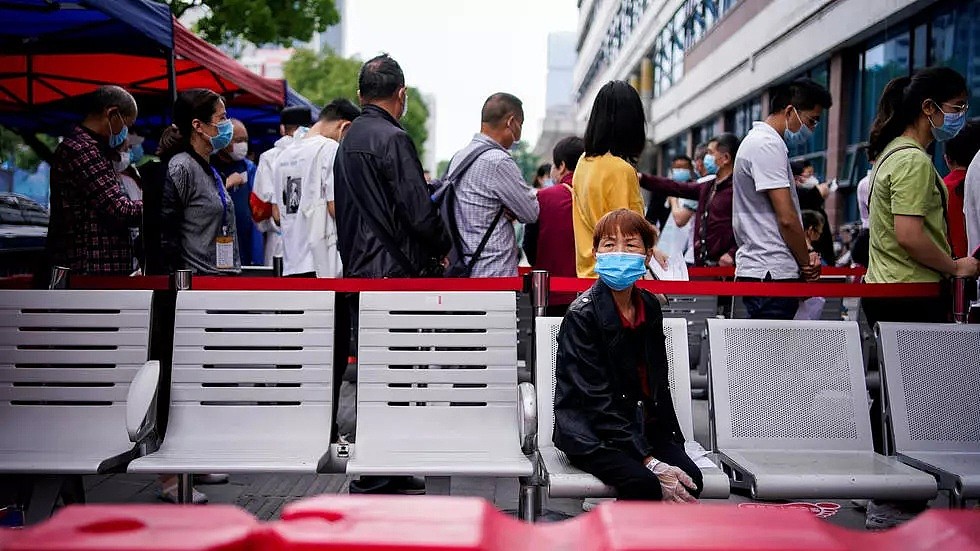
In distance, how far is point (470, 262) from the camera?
16.6ft

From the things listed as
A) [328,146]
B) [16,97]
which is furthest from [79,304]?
[16,97]

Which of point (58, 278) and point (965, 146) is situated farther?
point (965, 146)

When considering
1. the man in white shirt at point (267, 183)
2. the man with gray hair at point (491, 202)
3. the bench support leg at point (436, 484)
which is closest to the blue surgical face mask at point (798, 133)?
the man with gray hair at point (491, 202)

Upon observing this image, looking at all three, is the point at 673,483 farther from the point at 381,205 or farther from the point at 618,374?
the point at 381,205

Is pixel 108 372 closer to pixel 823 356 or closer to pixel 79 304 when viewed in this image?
pixel 79 304

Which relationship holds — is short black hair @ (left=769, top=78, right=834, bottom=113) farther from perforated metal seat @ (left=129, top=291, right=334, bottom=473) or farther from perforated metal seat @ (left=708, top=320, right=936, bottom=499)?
perforated metal seat @ (left=129, top=291, right=334, bottom=473)

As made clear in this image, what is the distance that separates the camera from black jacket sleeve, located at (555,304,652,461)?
3723mm

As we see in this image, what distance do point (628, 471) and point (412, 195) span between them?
1.83m

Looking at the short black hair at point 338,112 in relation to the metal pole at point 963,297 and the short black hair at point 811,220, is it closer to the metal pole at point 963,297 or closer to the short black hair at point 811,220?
the short black hair at point 811,220

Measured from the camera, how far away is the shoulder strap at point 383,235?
470cm

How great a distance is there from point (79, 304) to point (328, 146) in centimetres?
252

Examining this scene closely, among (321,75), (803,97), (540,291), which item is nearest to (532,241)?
(540,291)

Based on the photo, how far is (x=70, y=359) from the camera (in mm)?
4410

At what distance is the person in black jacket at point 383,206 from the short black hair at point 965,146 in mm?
3556
